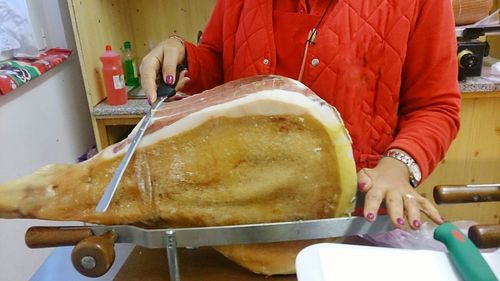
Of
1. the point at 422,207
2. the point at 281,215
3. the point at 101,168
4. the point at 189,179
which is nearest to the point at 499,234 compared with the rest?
the point at 422,207

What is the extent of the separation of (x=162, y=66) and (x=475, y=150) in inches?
54.1

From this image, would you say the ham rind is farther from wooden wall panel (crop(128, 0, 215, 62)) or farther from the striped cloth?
wooden wall panel (crop(128, 0, 215, 62))

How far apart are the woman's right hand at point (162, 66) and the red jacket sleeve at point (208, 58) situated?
3cm

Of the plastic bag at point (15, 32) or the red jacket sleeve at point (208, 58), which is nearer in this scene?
the red jacket sleeve at point (208, 58)

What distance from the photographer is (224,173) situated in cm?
64

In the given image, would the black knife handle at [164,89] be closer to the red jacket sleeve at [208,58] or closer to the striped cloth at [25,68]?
the red jacket sleeve at [208,58]

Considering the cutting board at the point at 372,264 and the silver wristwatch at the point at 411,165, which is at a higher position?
the silver wristwatch at the point at 411,165

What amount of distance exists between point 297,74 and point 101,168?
14.6 inches

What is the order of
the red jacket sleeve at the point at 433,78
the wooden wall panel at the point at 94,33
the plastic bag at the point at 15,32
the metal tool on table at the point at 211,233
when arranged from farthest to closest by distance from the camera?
the wooden wall panel at the point at 94,33, the plastic bag at the point at 15,32, the red jacket sleeve at the point at 433,78, the metal tool on table at the point at 211,233

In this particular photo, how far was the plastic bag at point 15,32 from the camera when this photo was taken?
137 cm

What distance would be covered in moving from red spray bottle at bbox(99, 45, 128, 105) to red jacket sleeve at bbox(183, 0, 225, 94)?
763 millimetres

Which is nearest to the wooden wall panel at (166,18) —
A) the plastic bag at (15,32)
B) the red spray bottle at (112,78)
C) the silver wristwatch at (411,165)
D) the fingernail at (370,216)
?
the red spray bottle at (112,78)

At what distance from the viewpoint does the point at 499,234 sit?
510mm

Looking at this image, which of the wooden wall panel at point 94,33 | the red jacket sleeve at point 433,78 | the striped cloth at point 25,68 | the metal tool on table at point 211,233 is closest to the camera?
the metal tool on table at point 211,233
